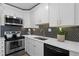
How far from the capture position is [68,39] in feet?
4.93

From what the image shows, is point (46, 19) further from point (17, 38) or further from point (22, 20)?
point (17, 38)

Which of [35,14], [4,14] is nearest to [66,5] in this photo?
[35,14]

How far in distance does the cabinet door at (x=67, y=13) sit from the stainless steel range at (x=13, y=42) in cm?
155

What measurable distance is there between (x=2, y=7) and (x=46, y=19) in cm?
134

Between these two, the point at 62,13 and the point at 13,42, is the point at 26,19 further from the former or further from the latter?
the point at 62,13

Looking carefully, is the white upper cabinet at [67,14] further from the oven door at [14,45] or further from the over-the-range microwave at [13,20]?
the oven door at [14,45]

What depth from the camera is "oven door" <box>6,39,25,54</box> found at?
216cm

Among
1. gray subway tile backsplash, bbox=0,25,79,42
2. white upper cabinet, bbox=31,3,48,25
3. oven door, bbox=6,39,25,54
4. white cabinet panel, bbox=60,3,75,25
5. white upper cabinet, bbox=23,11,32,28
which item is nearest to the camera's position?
white cabinet panel, bbox=60,3,75,25

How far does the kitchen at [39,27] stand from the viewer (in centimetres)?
126

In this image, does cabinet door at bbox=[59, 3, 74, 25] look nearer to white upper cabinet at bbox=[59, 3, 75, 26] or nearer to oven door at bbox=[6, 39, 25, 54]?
white upper cabinet at bbox=[59, 3, 75, 26]

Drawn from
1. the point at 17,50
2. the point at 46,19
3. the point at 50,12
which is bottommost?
the point at 17,50

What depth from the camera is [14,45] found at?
2336 millimetres

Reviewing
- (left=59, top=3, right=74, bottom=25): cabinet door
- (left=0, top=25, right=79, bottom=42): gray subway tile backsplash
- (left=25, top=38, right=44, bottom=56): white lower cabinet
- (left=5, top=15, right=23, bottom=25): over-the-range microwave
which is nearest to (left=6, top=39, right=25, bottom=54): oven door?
(left=25, top=38, right=44, bottom=56): white lower cabinet

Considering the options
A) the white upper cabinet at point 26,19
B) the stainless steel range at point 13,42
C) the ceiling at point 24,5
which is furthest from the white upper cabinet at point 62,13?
the stainless steel range at point 13,42
